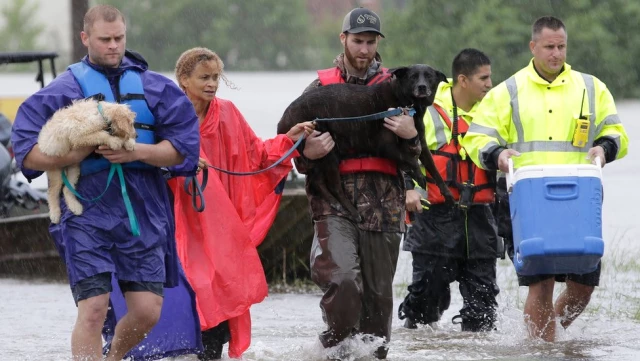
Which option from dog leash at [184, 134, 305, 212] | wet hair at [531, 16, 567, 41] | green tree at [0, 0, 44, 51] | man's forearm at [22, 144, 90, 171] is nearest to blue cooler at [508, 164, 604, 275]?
wet hair at [531, 16, 567, 41]

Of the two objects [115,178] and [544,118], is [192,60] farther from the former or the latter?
[544,118]

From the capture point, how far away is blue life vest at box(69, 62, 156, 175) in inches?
249

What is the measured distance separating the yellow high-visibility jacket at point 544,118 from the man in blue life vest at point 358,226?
2.46 feet

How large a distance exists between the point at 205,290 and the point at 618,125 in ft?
8.30

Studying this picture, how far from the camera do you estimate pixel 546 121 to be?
24.8 ft

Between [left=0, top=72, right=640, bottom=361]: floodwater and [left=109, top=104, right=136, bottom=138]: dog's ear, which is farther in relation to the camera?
[left=0, top=72, right=640, bottom=361]: floodwater

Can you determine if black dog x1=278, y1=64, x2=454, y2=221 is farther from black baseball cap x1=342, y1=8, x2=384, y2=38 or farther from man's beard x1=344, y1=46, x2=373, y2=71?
black baseball cap x1=342, y1=8, x2=384, y2=38

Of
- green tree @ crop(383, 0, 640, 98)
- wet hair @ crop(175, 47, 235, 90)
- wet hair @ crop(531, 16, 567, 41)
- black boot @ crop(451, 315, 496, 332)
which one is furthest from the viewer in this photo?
green tree @ crop(383, 0, 640, 98)

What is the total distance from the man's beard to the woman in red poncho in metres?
0.50

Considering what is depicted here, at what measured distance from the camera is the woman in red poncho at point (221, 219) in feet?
24.1

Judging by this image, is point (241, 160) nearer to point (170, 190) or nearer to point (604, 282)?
point (170, 190)

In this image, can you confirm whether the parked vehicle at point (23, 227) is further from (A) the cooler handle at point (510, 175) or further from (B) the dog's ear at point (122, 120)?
(B) the dog's ear at point (122, 120)

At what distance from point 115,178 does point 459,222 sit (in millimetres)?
3203

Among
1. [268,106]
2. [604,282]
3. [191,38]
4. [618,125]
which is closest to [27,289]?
[604,282]
